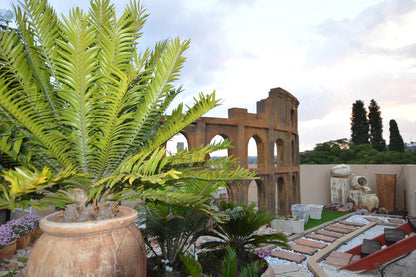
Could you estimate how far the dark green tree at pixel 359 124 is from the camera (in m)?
27.5

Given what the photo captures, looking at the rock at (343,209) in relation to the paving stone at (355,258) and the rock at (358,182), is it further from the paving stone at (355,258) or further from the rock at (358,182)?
the paving stone at (355,258)

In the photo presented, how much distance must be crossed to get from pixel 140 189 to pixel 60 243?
59 cm

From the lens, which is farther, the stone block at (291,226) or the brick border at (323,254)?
the stone block at (291,226)

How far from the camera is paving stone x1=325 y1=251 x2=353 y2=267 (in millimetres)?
4832

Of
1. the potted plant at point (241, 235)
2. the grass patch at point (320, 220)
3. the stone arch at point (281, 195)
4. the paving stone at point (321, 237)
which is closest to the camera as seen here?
the potted plant at point (241, 235)

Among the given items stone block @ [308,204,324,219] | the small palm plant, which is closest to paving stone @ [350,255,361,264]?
the small palm plant

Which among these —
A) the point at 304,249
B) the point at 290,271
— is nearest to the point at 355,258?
the point at 304,249

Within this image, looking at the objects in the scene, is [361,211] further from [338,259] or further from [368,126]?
[368,126]

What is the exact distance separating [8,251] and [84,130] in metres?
4.67

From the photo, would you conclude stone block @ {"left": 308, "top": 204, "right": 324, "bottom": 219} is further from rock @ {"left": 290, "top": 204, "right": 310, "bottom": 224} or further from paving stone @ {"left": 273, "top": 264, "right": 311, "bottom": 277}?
paving stone @ {"left": 273, "top": 264, "right": 311, "bottom": 277}

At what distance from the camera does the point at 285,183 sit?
8.69m

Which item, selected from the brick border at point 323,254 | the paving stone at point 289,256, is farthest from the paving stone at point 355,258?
the paving stone at point 289,256

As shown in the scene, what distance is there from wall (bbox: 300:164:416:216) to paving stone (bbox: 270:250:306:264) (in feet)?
24.6

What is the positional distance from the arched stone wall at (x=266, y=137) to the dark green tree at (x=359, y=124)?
22.0 metres
